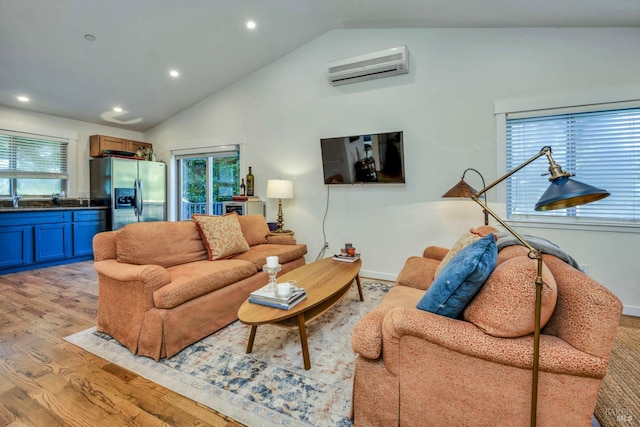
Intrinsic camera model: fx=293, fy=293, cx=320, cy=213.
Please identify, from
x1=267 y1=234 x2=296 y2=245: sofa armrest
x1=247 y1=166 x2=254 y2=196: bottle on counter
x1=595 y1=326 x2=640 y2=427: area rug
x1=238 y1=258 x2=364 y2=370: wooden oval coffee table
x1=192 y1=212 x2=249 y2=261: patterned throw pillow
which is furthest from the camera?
x1=247 y1=166 x2=254 y2=196: bottle on counter

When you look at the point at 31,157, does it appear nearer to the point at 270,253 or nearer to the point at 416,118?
the point at 270,253

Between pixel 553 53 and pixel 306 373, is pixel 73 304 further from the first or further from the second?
pixel 553 53

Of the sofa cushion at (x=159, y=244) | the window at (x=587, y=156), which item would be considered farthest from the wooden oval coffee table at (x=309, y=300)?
the window at (x=587, y=156)

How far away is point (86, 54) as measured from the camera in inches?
146

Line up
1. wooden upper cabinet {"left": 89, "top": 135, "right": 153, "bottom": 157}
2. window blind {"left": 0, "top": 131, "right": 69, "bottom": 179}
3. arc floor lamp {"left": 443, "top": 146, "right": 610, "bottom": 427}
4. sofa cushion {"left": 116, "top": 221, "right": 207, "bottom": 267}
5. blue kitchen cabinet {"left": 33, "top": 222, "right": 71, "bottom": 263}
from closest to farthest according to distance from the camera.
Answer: arc floor lamp {"left": 443, "top": 146, "right": 610, "bottom": 427} → sofa cushion {"left": 116, "top": 221, "right": 207, "bottom": 267} → blue kitchen cabinet {"left": 33, "top": 222, "right": 71, "bottom": 263} → window blind {"left": 0, "top": 131, "right": 69, "bottom": 179} → wooden upper cabinet {"left": 89, "top": 135, "right": 153, "bottom": 157}

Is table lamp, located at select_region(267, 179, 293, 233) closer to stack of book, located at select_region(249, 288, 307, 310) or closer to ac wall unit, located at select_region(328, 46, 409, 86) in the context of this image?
ac wall unit, located at select_region(328, 46, 409, 86)

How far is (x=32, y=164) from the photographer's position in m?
4.77

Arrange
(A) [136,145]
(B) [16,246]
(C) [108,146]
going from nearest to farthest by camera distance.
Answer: (B) [16,246], (C) [108,146], (A) [136,145]

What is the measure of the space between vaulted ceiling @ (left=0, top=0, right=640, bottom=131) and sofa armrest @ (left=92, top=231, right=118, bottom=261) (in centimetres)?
249

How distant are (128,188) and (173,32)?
114 inches

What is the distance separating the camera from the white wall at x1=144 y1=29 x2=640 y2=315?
2832 millimetres

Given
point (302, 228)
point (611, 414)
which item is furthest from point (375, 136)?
point (611, 414)

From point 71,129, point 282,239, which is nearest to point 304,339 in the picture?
point 282,239

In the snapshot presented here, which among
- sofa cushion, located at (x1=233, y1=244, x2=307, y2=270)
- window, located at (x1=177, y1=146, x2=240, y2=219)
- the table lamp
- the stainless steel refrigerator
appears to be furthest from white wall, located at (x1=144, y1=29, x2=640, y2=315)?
the stainless steel refrigerator
